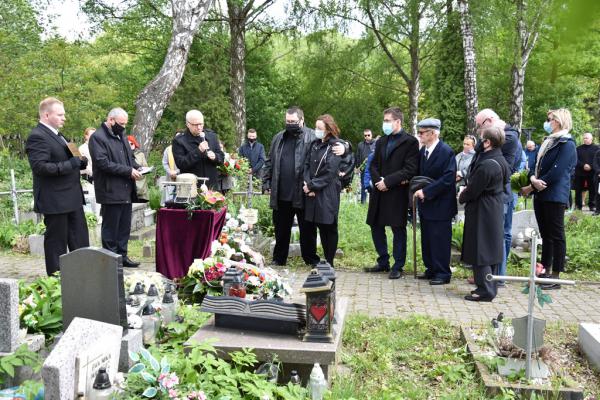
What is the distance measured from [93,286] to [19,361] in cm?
64

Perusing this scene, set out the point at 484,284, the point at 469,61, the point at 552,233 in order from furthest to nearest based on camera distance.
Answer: the point at 469,61 → the point at 552,233 → the point at 484,284

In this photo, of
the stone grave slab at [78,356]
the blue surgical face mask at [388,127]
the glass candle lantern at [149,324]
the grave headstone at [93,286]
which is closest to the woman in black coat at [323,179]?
the blue surgical face mask at [388,127]

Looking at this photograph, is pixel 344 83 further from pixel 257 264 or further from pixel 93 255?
pixel 93 255

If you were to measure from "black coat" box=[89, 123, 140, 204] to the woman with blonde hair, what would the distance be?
4.91m

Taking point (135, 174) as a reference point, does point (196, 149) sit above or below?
above

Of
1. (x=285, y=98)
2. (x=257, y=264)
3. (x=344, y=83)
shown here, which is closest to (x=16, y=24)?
(x=285, y=98)

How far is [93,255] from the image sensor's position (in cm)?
382

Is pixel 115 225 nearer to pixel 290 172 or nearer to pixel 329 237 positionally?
pixel 290 172

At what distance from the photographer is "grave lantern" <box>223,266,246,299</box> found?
4836 mm

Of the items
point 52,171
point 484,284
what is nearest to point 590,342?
point 484,284

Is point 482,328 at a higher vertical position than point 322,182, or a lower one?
lower

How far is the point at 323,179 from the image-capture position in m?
7.32

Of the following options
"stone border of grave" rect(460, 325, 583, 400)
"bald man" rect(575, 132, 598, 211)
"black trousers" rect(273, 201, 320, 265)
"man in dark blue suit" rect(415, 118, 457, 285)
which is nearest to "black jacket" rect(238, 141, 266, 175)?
"black trousers" rect(273, 201, 320, 265)

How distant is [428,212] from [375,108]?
23.4 m
